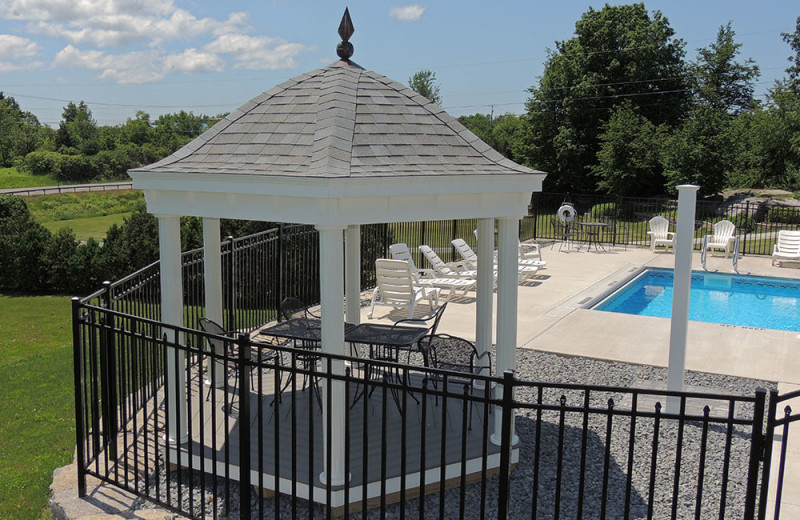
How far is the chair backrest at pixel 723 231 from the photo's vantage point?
1992cm

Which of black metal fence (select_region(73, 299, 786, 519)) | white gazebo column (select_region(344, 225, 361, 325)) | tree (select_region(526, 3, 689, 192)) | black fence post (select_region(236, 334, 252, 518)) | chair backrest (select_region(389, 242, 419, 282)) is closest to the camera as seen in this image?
black fence post (select_region(236, 334, 252, 518))

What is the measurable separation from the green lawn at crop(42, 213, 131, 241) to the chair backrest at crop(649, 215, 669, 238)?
78.8 ft

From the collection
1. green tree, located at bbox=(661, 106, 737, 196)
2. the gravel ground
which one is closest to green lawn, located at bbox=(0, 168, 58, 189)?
green tree, located at bbox=(661, 106, 737, 196)

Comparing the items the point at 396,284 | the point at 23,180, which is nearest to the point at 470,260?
the point at 396,284

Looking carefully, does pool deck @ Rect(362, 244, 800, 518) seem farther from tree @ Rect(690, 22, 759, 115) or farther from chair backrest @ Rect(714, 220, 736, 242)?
tree @ Rect(690, 22, 759, 115)

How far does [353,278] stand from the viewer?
8211mm

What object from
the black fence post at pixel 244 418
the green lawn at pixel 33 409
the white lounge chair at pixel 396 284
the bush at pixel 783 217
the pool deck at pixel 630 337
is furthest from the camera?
the bush at pixel 783 217

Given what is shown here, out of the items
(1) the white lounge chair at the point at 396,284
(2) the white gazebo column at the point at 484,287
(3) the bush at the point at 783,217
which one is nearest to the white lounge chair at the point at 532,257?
(1) the white lounge chair at the point at 396,284

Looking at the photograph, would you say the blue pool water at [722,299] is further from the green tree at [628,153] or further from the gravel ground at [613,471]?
the green tree at [628,153]

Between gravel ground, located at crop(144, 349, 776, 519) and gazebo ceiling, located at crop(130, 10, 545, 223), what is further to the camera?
gravel ground, located at crop(144, 349, 776, 519)

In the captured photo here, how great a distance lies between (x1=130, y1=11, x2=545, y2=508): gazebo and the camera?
503cm

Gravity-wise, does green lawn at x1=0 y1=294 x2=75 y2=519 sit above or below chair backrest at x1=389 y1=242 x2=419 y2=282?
below

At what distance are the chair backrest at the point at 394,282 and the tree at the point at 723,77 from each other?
3168 centimetres

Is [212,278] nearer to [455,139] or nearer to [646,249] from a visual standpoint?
[455,139]
